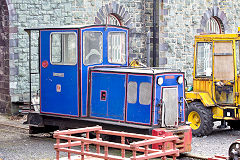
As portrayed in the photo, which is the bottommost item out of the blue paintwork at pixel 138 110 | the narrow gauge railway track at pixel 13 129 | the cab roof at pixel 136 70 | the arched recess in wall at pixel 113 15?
the narrow gauge railway track at pixel 13 129

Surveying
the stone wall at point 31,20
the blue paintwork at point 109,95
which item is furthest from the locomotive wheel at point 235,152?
the stone wall at point 31,20

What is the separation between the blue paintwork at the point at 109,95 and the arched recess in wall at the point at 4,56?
5.56 metres

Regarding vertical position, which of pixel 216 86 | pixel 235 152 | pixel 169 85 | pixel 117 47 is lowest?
pixel 235 152

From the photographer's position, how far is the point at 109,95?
12.1 metres

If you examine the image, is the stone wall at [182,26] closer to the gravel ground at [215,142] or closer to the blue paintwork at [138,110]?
the gravel ground at [215,142]

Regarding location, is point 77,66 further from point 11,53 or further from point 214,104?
point 11,53

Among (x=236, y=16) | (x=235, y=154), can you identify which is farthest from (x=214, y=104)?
(x=236, y=16)

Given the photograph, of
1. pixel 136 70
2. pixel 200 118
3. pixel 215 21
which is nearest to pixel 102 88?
pixel 136 70

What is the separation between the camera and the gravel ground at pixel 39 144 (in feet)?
36.7

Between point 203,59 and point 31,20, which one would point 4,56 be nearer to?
point 31,20

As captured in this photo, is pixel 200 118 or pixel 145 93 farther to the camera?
pixel 200 118

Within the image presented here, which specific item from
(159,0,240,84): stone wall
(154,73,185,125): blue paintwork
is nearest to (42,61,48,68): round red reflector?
(154,73,185,125): blue paintwork

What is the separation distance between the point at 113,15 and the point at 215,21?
5514 mm

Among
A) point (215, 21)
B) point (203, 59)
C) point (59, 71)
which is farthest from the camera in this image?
point (215, 21)
